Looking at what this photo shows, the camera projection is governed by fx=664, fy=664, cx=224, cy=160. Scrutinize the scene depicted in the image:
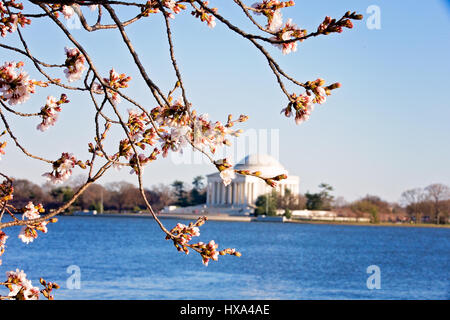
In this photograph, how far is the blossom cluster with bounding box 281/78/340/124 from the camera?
92.0 inches

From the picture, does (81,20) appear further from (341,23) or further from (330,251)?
(330,251)

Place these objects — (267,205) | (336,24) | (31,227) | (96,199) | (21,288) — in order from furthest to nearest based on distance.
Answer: (96,199) → (267,205) → (31,227) → (21,288) → (336,24)

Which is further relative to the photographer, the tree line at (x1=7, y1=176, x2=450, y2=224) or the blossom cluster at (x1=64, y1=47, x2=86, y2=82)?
the tree line at (x1=7, y1=176, x2=450, y2=224)

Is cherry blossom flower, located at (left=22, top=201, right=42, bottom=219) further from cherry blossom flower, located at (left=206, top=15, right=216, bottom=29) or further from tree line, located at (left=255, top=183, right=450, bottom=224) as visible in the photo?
tree line, located at (left=255, top=183, right=450, bottom=224)

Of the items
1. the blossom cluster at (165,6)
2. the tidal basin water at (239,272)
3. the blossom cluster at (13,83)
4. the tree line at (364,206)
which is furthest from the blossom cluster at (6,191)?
the tree line at (364,206)

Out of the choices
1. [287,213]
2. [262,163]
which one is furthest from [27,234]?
[262,163]

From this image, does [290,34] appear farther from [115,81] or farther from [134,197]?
[134,197]

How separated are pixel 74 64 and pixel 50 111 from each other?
327 millimetres

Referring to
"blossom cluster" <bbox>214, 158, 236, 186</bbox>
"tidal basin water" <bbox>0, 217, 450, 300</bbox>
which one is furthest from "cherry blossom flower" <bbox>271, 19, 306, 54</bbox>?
"tidal basin water" <bbox>0, 217, 450, 300</bbox>

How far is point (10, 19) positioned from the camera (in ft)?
9.58

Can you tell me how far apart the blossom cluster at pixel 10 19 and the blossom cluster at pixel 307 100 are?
49.5 inches

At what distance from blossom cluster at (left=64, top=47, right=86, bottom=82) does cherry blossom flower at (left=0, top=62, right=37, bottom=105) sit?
22 cm

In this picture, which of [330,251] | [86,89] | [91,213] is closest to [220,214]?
[91,213]
